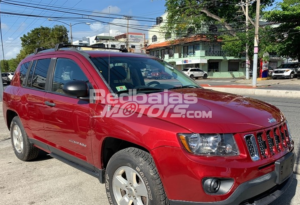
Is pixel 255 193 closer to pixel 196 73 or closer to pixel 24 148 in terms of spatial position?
pixel 24 148

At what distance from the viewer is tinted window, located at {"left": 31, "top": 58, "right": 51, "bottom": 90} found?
3882 millimetres

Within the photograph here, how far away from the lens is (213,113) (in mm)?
2434

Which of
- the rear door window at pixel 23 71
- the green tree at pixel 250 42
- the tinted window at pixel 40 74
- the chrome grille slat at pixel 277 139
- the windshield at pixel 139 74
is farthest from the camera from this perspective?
the green tree at pixel 250 42

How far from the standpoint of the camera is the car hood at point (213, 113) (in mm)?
2232

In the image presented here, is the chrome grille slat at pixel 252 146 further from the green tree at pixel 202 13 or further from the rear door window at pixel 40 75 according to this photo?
the green tree at pixel 202 13

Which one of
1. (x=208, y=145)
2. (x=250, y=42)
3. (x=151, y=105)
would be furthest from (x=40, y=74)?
(x=250, y=42)

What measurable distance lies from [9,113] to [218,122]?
4.23m

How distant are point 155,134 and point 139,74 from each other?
1408 mm

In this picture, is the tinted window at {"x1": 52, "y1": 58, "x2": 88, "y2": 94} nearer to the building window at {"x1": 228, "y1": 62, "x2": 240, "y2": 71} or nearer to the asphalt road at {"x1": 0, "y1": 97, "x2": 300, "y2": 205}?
the asphalt road at {"x1": 0, "y1": 97, "x2": 300, "y2": 205}

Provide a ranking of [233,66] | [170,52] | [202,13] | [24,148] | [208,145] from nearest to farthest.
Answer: [208,145] < [24,148] < [202,13] < [233,66] < [170,52]

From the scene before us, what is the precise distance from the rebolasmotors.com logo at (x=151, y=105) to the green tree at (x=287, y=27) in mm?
24569

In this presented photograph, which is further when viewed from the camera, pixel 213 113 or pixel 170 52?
pixel 170 52

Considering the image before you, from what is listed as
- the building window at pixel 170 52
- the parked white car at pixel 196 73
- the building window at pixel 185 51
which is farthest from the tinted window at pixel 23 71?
the building window at pixel 170 52

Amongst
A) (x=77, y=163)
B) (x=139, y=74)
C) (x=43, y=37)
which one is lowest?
(x=77, y=163)
